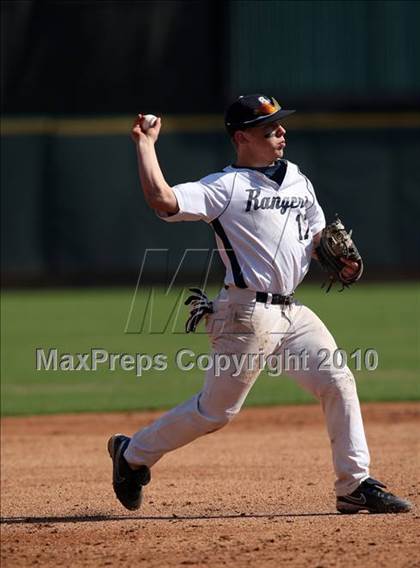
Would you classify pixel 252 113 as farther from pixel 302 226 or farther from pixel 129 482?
pixel 129 482

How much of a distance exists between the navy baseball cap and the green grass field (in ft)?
14.8

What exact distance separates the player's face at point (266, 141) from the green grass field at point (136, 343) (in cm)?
445

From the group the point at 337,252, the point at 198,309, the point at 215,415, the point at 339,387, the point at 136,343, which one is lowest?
the point at 136,343

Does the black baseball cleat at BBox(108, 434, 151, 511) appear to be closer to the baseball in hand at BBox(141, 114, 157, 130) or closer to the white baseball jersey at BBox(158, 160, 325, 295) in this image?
the white baseball jersey at BBox(158, 160, 325, 295)

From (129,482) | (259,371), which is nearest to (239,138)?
(259,371)

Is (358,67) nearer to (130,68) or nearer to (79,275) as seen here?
(130,68)

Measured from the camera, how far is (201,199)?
16.3ft

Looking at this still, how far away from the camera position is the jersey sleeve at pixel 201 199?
4.90m

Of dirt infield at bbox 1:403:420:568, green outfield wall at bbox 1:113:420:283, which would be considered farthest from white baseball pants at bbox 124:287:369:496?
green outfield wall at bbox 1:113:420:283

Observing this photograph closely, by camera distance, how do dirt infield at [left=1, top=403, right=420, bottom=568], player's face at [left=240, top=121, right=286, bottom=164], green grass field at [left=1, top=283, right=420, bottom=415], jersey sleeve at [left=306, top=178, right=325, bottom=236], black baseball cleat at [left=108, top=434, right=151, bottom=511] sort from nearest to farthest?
dirt infield at [left=1, top=403, right=420, bottom=568], player's face at [left=240, top=121, right=286, bottom=164], jersey sleeve at [left=306, top=178, right=325, bottom=236], black baseball cleat at [left=108, top=434, right=151, bottom=511], green grass field at [left=1, top=283, right=420, bottom=415]

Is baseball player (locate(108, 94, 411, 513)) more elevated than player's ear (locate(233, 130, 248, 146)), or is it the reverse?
player's ear (locate(233, 130, 248, 146))

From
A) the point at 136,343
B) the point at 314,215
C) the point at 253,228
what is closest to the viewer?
the point at 253,228

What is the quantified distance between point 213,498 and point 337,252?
147 centimetres

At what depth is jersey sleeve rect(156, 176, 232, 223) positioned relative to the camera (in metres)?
4.90
